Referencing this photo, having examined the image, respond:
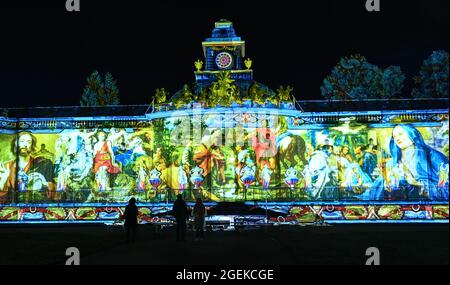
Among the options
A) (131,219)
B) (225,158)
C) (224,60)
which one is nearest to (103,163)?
(225,158)

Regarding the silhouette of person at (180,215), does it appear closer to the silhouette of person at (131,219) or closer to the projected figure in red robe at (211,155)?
the silhouette of person at (131,219)

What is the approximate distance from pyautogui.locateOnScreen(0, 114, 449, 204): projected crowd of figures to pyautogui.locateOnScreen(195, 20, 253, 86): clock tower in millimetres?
7545

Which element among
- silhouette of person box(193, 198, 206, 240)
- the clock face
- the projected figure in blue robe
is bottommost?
silhouette of person box(193, 198, 206, 240)

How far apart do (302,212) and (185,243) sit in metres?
15.7

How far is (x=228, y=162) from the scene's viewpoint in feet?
109

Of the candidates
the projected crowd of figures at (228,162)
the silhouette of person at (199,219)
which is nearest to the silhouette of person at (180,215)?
the silhouette of person at (199,219)

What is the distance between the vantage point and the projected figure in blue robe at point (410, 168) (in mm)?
33000

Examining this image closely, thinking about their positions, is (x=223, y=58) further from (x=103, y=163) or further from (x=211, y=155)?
(x=103, y=163)

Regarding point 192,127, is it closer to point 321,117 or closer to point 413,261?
point 321,117

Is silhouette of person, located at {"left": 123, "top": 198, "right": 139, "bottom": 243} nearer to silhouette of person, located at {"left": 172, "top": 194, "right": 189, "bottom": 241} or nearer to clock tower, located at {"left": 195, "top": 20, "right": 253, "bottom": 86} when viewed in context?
silhouette of person, located at {"left": 172, "top": 194, "right": 189, "bottom": 241}

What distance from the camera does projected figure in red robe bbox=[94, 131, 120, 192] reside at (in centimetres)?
3394

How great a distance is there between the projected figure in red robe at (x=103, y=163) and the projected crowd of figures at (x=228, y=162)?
0.06m

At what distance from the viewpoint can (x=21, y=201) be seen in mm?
33781

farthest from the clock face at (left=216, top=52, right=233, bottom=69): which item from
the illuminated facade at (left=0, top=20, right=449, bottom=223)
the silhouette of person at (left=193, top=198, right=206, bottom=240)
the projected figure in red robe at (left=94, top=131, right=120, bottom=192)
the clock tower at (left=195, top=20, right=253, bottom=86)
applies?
the silhouette of person at (left=193, top=198, right=206, bottom=240)
